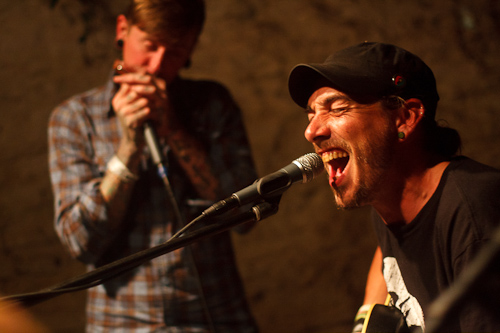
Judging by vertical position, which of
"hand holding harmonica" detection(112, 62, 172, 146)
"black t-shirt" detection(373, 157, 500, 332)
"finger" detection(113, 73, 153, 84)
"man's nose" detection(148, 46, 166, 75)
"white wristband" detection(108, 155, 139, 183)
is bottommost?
"black t-shirt" detection(373, 157, 500, 332)

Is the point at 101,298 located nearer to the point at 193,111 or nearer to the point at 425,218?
the point at 193,111

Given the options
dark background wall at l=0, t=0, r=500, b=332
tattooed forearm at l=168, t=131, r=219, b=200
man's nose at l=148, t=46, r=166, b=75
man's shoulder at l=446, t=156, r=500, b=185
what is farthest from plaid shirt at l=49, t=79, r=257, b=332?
dark background wall at l=0, t=0, r=500, b=332

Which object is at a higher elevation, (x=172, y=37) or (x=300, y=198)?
(x=172, y=37)

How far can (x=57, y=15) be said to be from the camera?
10.1 ft

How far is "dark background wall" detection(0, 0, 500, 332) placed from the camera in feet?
9.87

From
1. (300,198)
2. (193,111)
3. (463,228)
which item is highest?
(193,111)

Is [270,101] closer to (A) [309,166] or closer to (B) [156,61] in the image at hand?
(B) [156,61]

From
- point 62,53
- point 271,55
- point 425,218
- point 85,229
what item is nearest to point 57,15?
point 62,53

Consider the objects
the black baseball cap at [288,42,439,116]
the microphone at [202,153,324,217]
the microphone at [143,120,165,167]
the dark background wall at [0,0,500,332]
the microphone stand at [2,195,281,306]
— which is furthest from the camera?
the dark background wall at [0,0,500,332]

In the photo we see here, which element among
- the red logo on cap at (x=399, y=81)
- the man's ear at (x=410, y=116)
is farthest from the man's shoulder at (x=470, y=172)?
the red logo on cap at (x=399, y=81)

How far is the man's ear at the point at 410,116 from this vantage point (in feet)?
4.53

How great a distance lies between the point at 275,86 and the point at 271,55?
0.25 metres

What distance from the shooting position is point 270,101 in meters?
3.39

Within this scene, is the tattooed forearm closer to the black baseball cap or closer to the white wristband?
the white wristband
